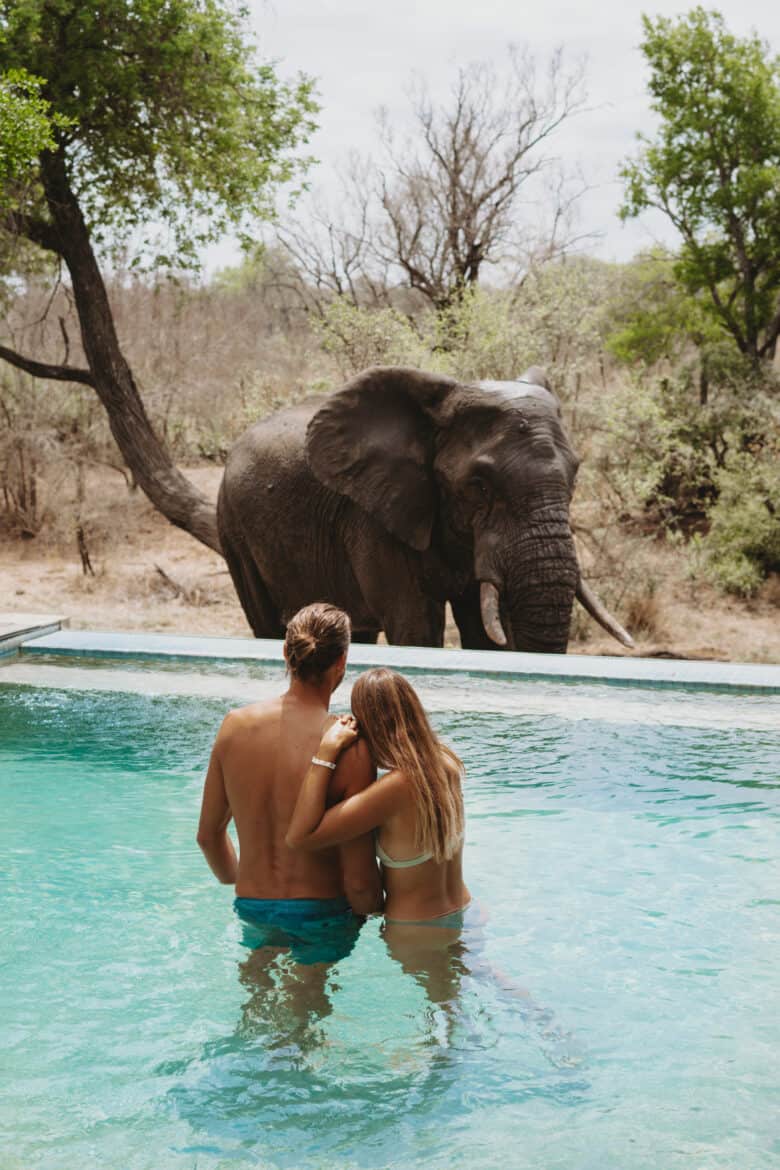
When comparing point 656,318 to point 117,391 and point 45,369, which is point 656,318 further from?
point 45,369

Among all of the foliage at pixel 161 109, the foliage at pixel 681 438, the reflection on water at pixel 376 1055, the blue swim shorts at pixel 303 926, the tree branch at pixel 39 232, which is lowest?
the reflection on water at pixel 376 1055

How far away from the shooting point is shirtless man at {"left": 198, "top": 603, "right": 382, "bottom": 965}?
3.13 meters

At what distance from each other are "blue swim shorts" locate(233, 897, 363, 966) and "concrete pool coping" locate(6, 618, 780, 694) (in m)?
3.87

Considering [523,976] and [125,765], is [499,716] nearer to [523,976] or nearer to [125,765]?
[125,765]

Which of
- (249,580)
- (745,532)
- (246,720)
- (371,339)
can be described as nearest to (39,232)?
(371,339)

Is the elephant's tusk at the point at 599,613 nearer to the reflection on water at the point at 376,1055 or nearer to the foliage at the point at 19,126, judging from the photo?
the foliage at the point at 19,126

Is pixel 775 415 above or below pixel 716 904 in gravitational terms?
above

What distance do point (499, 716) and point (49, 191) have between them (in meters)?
9.47

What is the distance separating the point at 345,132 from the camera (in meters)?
23.9

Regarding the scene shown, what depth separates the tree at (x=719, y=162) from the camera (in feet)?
58.2

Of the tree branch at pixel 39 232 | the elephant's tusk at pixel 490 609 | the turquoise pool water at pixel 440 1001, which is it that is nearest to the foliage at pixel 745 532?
the elephant's tusk at pixel 490 609

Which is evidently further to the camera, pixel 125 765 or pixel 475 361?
pixel 475 361

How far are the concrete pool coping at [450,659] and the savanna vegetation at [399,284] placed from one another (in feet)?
10.3

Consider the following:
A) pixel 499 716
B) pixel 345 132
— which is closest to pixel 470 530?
pixel 499 716
